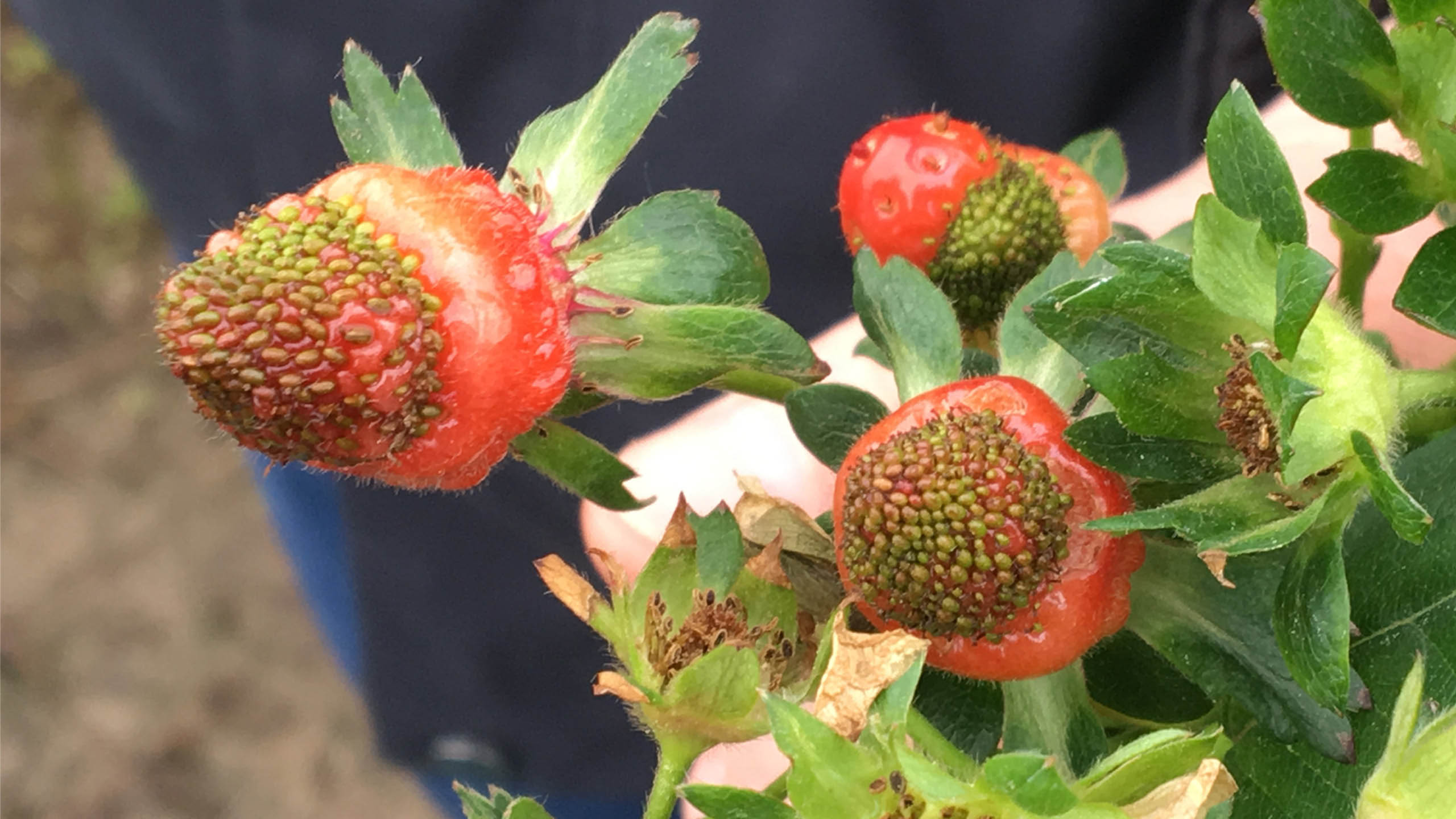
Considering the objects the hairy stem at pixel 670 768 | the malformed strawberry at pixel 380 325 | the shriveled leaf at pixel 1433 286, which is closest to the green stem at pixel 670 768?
the hairy stem at pixel 670 768

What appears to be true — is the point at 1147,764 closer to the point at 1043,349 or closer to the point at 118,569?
the point at 1043,349

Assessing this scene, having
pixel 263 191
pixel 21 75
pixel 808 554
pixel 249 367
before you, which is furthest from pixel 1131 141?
pixel 21 75

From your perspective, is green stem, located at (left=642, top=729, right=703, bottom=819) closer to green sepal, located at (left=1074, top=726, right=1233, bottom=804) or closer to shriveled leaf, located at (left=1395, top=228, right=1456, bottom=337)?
green sepal, located at (left=1074, top=726, right=1233, bottom=804)

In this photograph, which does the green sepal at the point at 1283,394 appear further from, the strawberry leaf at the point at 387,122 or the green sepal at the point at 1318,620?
the strawberry leaf at the point at 387,122

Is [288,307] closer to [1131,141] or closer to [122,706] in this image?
[1131,141]

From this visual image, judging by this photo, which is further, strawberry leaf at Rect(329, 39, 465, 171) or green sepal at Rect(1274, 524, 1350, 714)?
strawberry leaf at Rect(329, 39, 465, 171)

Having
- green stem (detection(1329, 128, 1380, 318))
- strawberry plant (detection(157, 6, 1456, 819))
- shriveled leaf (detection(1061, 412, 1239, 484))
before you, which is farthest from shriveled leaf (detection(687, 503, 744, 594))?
green stem (detection(1329, 128, 1380, 318))
